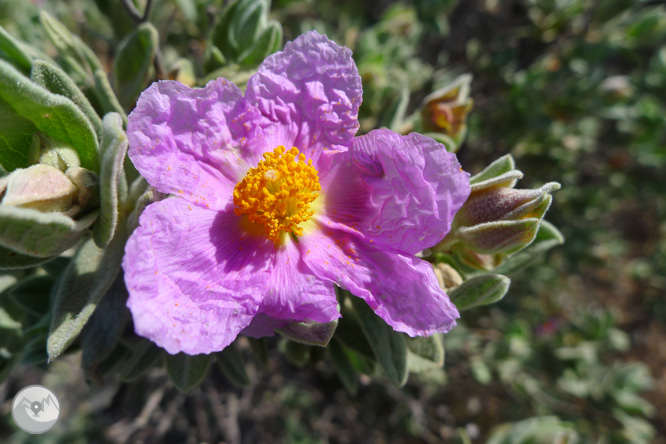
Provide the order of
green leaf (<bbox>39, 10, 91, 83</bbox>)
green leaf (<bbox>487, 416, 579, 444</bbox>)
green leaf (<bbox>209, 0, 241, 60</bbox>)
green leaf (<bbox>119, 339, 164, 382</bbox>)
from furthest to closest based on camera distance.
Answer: green leaf (<bbox>487, 416, 579, 444</bbox>), green leaf (<bbox>209, 0, 241, 60</bbox>), green leaf (<bbox>39, 10, 91, 83</bbox>), green leaf (<bbox>119, 339, 164, 382</bbox>)

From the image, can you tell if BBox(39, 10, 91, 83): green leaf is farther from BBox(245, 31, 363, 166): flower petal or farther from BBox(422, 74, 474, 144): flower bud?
BBox(422, 74, 474, 144): flower bud

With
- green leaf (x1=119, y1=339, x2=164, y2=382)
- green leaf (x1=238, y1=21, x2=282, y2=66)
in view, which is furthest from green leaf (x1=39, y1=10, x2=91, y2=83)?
green leaf (x1=119, y1=339, x2=164, y2=382)

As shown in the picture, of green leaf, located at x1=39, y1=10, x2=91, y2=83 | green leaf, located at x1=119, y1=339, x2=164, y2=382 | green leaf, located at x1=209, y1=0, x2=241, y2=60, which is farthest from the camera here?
green leaf, located at x1=209, y1=0, x2=241, y2=60

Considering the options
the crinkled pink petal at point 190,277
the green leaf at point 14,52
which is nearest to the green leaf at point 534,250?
the crinkled pink petal at point 190,277

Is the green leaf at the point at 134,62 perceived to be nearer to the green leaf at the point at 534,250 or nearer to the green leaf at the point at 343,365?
the green leaf at the point at 343,365

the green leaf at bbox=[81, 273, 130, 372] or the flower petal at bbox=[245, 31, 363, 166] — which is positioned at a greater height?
the flower petal at bbox=[245, 31, 363, 166]

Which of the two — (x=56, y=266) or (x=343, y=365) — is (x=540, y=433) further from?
(x=56, y=266)

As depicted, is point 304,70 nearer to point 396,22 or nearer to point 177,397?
point 396,22
